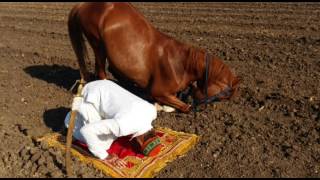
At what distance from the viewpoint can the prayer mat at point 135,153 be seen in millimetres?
4402

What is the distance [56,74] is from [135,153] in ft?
11.9

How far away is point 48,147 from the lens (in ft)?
16.0

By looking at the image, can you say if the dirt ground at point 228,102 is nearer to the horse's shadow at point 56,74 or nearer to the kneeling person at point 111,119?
the horse's shadow at point 56,74

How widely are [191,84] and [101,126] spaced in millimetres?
1987

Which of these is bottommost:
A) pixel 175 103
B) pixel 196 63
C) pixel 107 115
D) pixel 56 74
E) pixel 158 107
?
pixel 56 74

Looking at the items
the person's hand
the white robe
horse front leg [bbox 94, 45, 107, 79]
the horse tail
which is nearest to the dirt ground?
the person's hand

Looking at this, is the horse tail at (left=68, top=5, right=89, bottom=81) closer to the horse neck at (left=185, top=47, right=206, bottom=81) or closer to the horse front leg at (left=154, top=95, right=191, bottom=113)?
the horse front leg at (left=154, top=95, right=191, bottom=113)

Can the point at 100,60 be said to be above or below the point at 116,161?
above

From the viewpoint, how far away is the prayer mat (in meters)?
4.40

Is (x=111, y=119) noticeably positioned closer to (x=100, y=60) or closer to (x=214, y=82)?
(x=214, y=82)

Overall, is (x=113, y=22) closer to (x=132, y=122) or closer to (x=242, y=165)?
(x=132, y=122)

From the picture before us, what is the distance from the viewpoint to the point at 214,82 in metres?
5.75

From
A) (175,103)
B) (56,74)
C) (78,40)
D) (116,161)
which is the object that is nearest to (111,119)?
(116,161)

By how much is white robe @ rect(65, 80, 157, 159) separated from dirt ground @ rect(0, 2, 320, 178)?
0.31m
